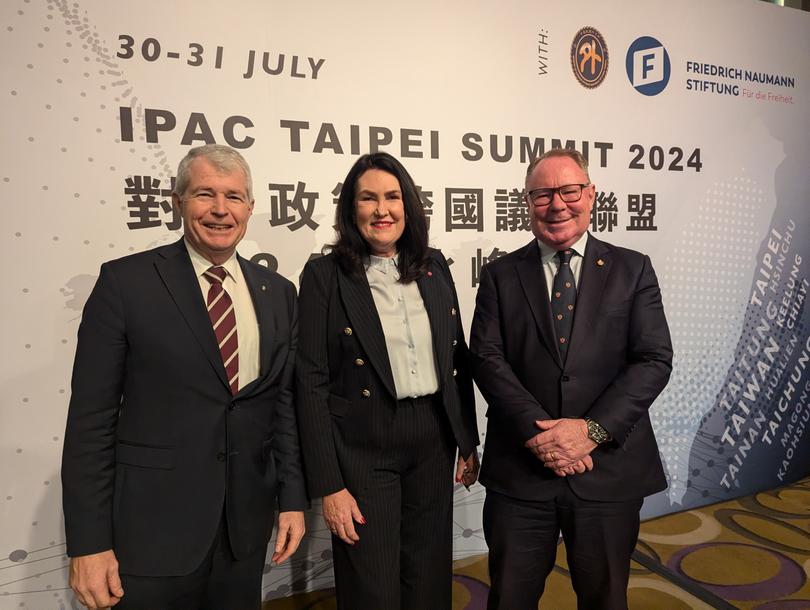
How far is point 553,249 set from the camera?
180 centimetres

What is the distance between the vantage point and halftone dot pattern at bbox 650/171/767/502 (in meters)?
3.33

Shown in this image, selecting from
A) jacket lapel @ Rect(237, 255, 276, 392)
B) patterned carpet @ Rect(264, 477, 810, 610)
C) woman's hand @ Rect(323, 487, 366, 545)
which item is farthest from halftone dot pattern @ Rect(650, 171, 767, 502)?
jacket lapel @ Rect(237, 255, 276, 392)

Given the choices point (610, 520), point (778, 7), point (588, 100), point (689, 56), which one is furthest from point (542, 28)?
point (610, 520)

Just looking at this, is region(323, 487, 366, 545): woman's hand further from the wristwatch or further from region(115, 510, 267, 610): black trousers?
the wristwatch

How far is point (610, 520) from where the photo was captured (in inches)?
66.3

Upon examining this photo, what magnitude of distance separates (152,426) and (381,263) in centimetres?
80

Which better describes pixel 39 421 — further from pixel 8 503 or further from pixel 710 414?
pixel 710 414

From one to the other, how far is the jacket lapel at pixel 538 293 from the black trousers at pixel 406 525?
15.7 inches

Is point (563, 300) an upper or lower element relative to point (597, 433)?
upper

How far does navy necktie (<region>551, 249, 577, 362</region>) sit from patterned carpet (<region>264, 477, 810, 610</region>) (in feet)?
4.76

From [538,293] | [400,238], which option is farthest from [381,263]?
[538,293]

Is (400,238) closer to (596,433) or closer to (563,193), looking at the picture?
(563,193)

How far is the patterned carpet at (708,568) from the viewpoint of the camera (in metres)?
2.51

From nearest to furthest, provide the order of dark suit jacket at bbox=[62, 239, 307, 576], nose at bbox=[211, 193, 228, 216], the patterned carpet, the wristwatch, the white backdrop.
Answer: dark suit jacket at bbox=[62, 239, 307, 576] < nose at bbox=[211, 193, 228, 216] < the wristwatch < the white backdrop < the patterned carpet
